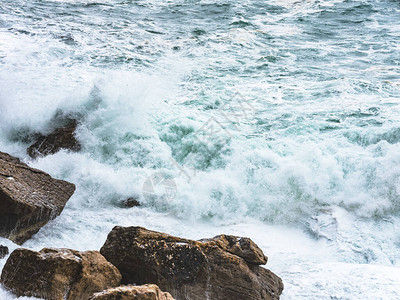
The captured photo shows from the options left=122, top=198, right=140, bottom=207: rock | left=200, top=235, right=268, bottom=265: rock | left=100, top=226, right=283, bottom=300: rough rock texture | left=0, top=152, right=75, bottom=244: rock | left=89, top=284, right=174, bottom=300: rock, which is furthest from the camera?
left=122, top=198, right=140, bottom=207: rock

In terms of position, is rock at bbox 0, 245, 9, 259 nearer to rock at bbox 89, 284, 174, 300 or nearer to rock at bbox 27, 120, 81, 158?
rock at bbox 89, 284, 174, 300

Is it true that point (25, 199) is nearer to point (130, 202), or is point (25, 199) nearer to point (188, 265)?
point (130, 202)

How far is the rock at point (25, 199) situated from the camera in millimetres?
4109

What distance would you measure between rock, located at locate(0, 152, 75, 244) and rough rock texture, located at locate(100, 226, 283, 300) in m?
1.07

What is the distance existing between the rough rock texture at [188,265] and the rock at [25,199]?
1.07 m

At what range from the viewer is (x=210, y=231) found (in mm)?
5066

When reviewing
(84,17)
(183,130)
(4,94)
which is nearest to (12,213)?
(183,130)

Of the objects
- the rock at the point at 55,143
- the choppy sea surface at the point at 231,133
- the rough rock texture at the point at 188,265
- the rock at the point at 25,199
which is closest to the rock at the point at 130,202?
the choppy sea surface at the point at 231,133

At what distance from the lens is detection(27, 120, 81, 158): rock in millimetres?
6215

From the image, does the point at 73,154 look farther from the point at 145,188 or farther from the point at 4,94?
the point at 4,94

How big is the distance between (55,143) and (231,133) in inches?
100

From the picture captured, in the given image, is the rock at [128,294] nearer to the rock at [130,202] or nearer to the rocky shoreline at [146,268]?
the rocky shoreline at [146,268]

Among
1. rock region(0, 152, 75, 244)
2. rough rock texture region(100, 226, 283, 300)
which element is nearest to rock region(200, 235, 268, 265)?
rough rock texture region(100, 226, 283, 300)

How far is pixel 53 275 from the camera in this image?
304 centimetres
